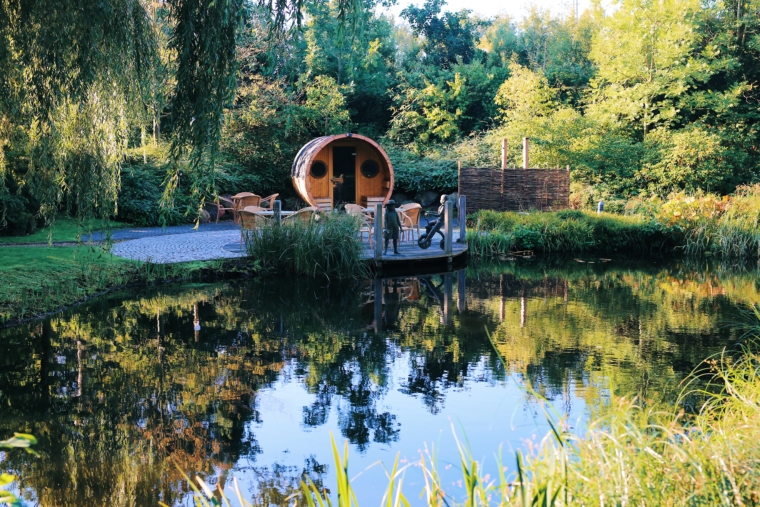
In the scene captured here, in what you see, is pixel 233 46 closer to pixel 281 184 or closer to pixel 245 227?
pixel 245 227

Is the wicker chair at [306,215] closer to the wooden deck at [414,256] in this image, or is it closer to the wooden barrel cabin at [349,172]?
the wooden deck at [414,256]

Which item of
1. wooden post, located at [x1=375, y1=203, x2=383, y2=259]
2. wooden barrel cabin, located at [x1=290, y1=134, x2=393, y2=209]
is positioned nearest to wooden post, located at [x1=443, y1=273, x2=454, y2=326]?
wooden post, located at [x1=375, y1=203, x2=383, y2=259]

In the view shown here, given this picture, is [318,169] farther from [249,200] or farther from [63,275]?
[63,275]

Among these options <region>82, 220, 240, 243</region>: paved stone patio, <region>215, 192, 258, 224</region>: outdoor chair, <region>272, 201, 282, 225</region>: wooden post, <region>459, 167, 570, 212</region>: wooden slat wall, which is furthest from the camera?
<region>459, 167, 570, 212</region>: wooden slat wall

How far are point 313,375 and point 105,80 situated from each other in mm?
2924

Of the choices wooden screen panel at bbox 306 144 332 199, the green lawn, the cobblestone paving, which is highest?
wooden screen panel at bbox 306 144 332 199

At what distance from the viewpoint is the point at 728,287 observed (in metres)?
11.1

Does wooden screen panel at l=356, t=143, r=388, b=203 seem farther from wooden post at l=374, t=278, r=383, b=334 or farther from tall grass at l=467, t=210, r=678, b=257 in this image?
wooden post at l=374, t=278, r=383, b=334

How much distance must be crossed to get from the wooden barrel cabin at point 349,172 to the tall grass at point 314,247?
6254 millimetres

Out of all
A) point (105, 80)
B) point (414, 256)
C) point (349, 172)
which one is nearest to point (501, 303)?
point (414, 256)

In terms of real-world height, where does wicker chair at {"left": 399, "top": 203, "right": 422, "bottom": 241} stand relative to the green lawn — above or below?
above

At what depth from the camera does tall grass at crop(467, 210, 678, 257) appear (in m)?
15.0

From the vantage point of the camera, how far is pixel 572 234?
1523 cm

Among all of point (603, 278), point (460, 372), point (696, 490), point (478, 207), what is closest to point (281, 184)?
point (478, 207)
